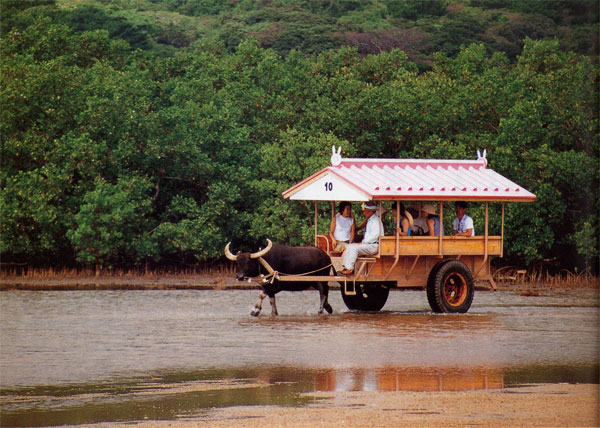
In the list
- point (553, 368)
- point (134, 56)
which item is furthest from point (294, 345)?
point (134, 56)

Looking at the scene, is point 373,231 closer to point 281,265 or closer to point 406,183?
point 406,183

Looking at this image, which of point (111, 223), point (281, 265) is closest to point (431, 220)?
point (281, 265)

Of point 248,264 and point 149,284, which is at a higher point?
point 248,264

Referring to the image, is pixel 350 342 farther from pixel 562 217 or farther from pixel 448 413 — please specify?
pixel 562 217

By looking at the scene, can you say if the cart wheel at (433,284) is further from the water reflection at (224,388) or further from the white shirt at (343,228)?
the water reflection at (224,388)

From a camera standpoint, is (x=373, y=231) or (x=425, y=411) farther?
(x=373, y=231)

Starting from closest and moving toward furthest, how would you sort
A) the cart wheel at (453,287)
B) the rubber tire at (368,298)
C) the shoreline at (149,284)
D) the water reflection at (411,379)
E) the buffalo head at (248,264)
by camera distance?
the water reflection at (411,379) → the buffalo head at (248,264) → the cart wheel at (453,287) → the rubber tire at (368,298) → the shoreline at (149,284)

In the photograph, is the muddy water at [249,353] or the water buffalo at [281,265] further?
the water buffalo at [281,265]

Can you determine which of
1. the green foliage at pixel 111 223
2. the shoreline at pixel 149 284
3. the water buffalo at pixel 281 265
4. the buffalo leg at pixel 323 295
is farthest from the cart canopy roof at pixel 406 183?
the green foliage at pixel 111 223

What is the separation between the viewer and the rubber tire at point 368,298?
23.6 m

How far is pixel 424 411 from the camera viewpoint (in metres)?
11.9

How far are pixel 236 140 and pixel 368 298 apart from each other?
19.0m

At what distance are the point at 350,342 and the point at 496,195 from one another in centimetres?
573

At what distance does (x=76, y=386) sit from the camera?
13906mm
